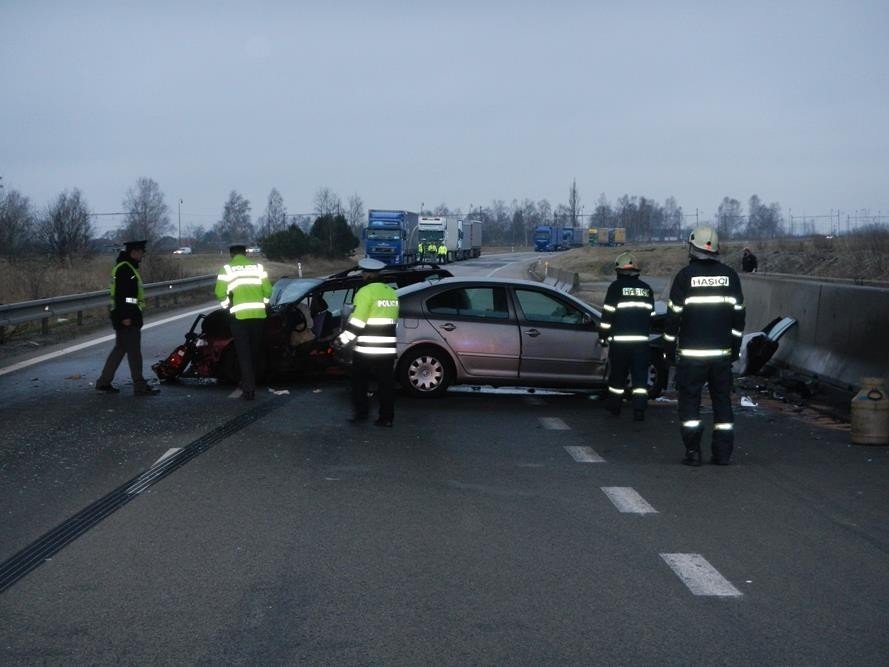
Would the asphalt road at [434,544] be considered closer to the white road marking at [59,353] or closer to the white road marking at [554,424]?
the white road marking at [554,424]

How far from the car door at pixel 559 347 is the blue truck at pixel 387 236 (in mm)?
49995

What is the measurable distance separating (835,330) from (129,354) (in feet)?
29.2

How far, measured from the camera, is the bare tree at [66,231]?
187 ft

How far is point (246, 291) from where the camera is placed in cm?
1456

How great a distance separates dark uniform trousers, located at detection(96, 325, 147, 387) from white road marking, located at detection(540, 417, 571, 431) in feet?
16.9

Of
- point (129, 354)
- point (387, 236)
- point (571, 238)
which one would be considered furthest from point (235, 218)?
point (129, 354)

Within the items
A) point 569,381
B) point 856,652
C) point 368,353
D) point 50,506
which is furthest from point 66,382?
point 856,652

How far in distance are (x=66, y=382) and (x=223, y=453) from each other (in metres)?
6.31

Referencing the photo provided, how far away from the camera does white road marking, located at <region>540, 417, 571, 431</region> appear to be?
12351 millimetres

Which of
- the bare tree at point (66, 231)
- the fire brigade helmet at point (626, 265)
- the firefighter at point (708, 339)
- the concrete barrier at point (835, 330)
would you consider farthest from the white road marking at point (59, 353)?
the bare tree at point (66, 231)

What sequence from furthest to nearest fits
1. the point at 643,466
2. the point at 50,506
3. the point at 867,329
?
the point at 867,329 < the point at 643,466 < the point at 50,506

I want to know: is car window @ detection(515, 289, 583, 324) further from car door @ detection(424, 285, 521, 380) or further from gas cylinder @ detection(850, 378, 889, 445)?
gas cylinder @ detection(850, 378, 889, 445)

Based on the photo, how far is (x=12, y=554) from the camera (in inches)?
277

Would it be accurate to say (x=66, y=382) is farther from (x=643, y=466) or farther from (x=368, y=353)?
(x=643, y=466)
